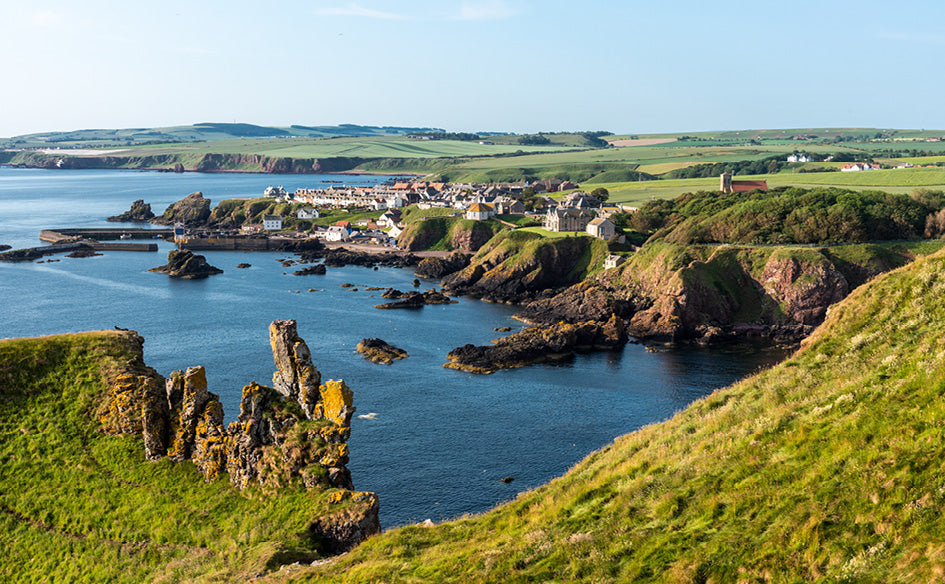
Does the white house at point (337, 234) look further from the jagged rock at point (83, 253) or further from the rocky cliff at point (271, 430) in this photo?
the rocky cliff at point (271, 430)

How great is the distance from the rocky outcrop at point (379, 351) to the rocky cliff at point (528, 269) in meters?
35.2

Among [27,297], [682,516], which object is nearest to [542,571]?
[682,516]

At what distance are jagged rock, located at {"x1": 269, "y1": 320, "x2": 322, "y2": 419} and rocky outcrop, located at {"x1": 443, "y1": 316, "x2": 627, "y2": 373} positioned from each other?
156 feet

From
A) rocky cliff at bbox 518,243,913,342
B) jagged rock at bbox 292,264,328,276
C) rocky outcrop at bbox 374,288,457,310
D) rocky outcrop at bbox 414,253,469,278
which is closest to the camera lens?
rocky cliff at bbox 518,243,913,342

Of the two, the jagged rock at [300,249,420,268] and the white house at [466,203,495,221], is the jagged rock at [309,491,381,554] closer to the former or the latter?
the jagged rock at [300,249,420,268]

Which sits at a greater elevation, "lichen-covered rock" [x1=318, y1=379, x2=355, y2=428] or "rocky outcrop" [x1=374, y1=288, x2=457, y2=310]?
"lichen-covered rock" [x1=318, y1=379, x2=355, y2=428]

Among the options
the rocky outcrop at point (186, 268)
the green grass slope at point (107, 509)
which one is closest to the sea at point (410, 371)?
the rocky outcrop at point (186, 268)

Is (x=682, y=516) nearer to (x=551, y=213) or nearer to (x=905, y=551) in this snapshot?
(x=905, y=551)

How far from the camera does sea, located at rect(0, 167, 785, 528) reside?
57312mm

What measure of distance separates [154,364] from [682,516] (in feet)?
251

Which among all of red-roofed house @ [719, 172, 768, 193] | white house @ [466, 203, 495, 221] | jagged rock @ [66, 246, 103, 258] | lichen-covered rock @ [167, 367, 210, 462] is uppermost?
red-roofed house @ [719, 172, 768, 193]

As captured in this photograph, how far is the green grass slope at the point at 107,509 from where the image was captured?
29969mm

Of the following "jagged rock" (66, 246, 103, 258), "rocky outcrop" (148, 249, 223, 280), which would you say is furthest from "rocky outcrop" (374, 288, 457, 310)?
"jagged rock" (66, 246, 103, 258)

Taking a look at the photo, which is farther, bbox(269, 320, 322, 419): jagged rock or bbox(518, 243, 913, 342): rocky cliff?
bbox(518, 243, 913, 342): rocky cliff
